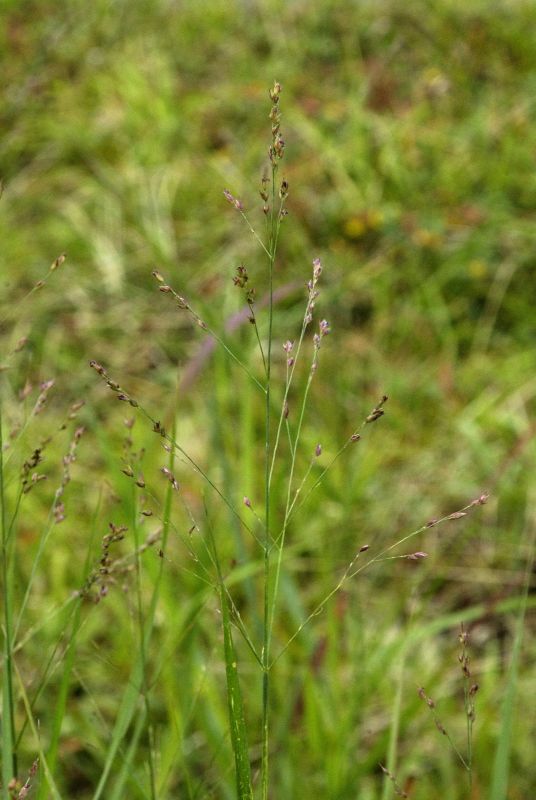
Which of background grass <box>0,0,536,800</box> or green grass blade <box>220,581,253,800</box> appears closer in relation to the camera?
green grass blade <box>220,581,253,800</box>

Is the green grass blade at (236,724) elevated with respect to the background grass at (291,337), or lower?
elevated

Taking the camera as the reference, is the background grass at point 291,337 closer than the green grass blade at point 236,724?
No

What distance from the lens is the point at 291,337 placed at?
2.58 m

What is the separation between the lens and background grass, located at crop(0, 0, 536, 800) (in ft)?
4.60

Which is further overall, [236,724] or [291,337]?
[291,337]

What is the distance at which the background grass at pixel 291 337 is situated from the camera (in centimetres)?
140

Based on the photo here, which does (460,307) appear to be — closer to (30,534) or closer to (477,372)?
(477,372)

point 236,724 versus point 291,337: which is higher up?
point 236,724

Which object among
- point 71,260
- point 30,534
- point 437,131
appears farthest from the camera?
point 437,131

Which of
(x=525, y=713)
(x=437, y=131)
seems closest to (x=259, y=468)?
(x=525, y=713)

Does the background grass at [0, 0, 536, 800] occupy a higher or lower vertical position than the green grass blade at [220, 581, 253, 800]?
lower

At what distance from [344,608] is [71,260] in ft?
5.58

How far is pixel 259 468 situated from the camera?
6.95ft

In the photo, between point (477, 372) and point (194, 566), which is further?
point (477, 372)
